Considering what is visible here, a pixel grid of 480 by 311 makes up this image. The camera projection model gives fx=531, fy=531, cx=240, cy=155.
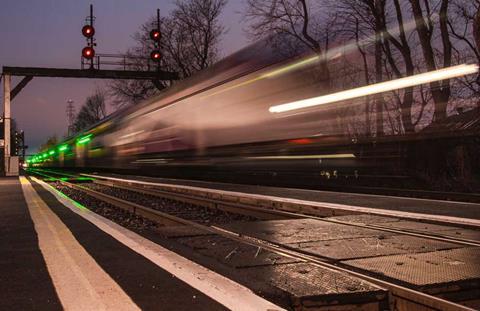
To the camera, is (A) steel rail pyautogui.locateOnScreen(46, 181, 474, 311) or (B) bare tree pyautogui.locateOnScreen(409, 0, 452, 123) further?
(B) bare tree pyautogui.locateOnScreen(409, 0, 452, 123)

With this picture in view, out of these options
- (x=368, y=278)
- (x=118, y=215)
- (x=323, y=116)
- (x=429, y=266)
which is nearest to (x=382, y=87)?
(x=323, y=116)

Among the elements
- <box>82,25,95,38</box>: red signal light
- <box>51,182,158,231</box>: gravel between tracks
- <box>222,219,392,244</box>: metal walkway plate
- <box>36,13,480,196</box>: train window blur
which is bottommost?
<box>51,182,158,231</box>: gravel between tracks

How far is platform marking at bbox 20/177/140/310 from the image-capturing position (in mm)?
4172

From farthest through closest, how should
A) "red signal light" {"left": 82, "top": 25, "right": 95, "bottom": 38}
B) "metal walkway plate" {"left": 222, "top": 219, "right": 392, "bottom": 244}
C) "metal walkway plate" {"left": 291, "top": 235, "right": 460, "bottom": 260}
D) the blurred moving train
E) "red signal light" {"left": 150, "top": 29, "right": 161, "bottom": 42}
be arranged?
"red signal light" {"left": 150, "top": 29, "right": 161, "bottom": 42}
"red signal light" {"left": 82, "top": 25, "right": 95, "bottom": 38}
the blurred moving train
"metal walkway plate" {"left": 222, "top": 219, "right": 392, "bottom": 244}
"metal walkway plate" {"left": 291, "top": 235, "right": 460, "bottom": 260}

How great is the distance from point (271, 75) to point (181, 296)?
792 cm

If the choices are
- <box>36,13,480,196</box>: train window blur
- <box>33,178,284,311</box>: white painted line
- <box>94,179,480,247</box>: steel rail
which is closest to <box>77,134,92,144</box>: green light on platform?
<box>94,179,480,247</box>: steel rail

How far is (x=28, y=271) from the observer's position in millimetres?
5352

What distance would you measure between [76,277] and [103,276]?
0.25 m

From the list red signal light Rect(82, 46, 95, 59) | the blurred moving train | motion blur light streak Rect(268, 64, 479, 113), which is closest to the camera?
motion blur light streak Rect(268, 64, 479, 113)

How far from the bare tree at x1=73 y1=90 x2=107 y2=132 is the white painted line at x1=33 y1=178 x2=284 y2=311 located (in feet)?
282

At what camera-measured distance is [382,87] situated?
32.0ft

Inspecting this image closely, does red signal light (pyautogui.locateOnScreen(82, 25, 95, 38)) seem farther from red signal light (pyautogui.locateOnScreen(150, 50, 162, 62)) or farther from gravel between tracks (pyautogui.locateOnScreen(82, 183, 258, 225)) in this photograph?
gravel between tracks (pyautogui.locateOnScreen(82, 183, 258, 225))

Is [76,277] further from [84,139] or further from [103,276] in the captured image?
[84,139]

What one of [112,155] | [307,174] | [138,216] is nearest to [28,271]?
[138,216]
